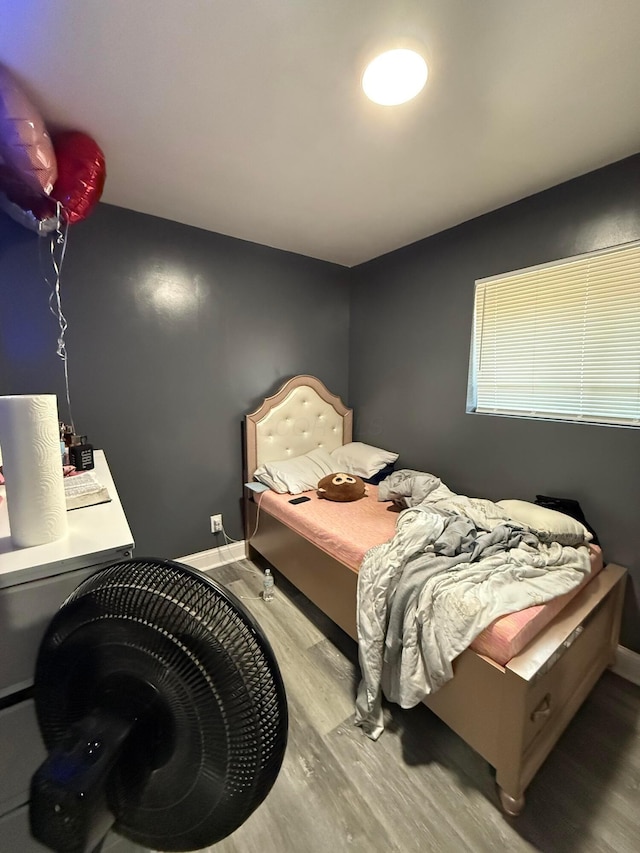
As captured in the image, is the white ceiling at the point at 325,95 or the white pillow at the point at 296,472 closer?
the white ceiling at the point at 325,95

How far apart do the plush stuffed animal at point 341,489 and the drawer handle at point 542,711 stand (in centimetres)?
135

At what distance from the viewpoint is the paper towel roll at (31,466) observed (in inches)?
31.2

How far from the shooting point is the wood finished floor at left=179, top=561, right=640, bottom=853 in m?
1.08

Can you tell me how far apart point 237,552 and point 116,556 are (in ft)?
6.63

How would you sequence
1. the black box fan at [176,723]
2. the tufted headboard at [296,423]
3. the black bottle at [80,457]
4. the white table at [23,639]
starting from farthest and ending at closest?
the tufted headboard at [296,423] → the black bottle at [80,457] → the white table at [23,639] → the black box fan at [176,723]

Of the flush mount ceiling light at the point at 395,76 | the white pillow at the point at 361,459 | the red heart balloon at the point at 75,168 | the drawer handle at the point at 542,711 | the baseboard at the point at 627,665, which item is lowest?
the baseboard at the point at 627,665

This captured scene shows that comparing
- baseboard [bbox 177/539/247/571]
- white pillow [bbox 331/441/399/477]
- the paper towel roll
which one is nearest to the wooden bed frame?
baseboard [bbox 177/539/247/571]

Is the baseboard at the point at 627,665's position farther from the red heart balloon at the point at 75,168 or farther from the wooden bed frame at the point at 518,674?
the red heart balloon at the point at 75,168

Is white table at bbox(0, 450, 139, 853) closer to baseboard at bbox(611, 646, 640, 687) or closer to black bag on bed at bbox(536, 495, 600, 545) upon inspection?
black bag on bed at bbox(536, 495, 600, 545)

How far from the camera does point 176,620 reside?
48cm

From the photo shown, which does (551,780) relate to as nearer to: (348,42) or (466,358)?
(466,358)

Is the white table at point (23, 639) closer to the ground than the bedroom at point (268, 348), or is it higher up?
closer to the ground

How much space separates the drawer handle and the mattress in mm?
199

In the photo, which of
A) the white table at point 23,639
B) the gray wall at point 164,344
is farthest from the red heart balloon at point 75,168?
the white table at point 23,639
